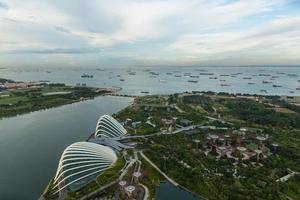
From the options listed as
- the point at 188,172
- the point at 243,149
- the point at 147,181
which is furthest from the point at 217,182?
the point at 243,149

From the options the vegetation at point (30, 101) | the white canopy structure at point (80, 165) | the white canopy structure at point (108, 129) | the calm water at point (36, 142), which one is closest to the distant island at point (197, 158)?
the white canopy structure at point (108, 129)

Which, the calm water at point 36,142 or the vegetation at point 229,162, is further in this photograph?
the calm water at point 36,142

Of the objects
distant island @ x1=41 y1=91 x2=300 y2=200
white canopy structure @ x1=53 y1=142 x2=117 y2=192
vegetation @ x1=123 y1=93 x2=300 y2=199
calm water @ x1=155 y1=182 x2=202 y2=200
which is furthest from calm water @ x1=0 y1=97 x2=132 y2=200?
calm water @ x1=155 y1=182 x2=202 y2=200

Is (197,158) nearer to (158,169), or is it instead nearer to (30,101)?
(158,169)

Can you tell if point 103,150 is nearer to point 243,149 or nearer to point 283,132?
point 243,149

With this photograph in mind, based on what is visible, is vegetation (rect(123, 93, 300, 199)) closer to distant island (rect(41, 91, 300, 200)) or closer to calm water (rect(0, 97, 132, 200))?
distant island (rect(41, 91, 300, 200))

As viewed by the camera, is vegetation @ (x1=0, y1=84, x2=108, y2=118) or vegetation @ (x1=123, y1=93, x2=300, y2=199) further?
vegetation @ (x1=0, y1=84, x2=108, y2=118)

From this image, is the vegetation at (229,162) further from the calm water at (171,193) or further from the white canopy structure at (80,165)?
the white canopy structure at (80,165)
